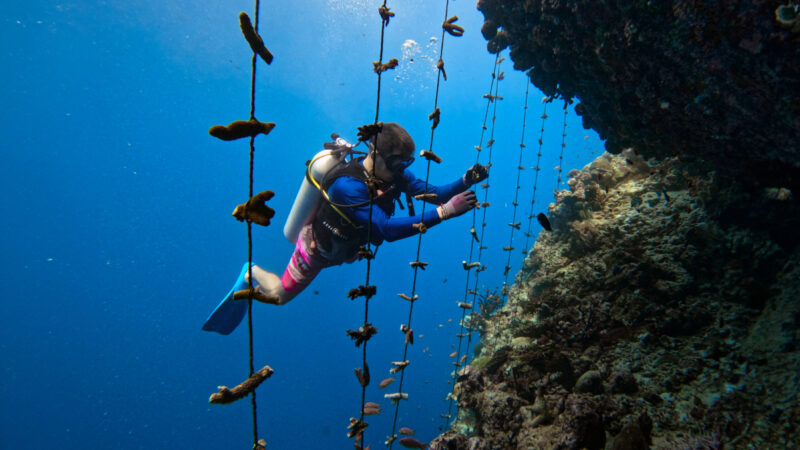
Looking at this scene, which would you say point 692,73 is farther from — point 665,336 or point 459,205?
point 665,336

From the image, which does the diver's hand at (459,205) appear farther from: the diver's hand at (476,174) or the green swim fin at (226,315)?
the green swim fin at (226,315)

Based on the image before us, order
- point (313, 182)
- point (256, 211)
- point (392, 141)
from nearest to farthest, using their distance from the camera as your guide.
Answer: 1. point (256, 211)
2. point (392, 141)
3. point (313, 182)

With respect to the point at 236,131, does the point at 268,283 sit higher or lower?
higher

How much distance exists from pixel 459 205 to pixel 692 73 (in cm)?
220

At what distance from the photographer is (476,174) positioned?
→ 13.8ft

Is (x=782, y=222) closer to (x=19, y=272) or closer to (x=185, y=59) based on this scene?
(x=185, y=59)

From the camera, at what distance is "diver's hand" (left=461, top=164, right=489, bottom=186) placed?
4129mm

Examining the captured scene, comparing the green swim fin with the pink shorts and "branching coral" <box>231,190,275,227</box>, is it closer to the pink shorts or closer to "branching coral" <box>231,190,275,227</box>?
the pink shorts

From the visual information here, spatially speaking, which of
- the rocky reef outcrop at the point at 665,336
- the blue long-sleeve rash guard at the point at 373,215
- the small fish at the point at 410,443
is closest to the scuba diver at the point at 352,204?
the blue long-sleeve rash guard at the point at 373,215

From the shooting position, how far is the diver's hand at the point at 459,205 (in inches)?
135

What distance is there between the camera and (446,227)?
75.0 meters

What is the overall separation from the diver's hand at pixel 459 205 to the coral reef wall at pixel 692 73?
189 cm

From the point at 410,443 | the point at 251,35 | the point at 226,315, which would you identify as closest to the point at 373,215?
the point at 251,35

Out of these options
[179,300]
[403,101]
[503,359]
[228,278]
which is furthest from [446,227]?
[503,359]
